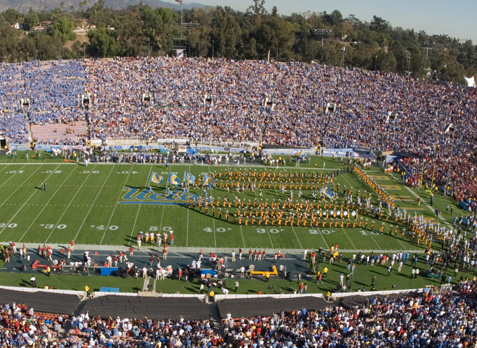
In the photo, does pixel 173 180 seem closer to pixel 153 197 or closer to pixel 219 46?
pixel 153 197

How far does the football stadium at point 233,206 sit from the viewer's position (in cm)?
1870

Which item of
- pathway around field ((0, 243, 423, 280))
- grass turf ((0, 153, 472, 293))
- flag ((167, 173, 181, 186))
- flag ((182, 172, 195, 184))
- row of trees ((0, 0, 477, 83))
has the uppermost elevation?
row of trees ((0, 0, 477, 83))

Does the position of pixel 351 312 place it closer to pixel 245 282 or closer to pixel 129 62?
pixel 245 282

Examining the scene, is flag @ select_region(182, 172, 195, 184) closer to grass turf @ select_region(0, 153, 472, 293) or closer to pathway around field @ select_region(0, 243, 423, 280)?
grass turf @ select_region(0, 153, 472, 293)

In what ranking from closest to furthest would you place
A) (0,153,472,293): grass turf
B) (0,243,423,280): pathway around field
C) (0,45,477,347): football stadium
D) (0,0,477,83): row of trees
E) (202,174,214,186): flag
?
(0,45,477,347): football stadium → (0,243,423,280): pathway around field → (0,153,472,293): grass turf → (202,174,214,186): flag → (0,0,477,83): row of trees

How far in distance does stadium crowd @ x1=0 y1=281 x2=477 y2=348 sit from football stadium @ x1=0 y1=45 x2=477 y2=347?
81mm

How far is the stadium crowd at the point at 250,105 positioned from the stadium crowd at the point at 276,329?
2250 centimetres

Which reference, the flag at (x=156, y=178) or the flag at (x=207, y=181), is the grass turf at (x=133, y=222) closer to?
the flag at (x=156, y=178)

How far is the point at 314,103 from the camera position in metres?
52.0

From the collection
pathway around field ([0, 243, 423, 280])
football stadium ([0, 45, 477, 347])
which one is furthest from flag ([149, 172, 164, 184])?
pathway around field ([0, 243, 423, 280])

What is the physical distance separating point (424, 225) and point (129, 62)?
38.8 m

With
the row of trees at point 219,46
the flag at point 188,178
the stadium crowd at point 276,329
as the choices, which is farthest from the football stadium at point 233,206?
the row of trees at point 219,46

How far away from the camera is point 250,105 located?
51.5 m

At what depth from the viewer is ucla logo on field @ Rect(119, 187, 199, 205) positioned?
31.9m
